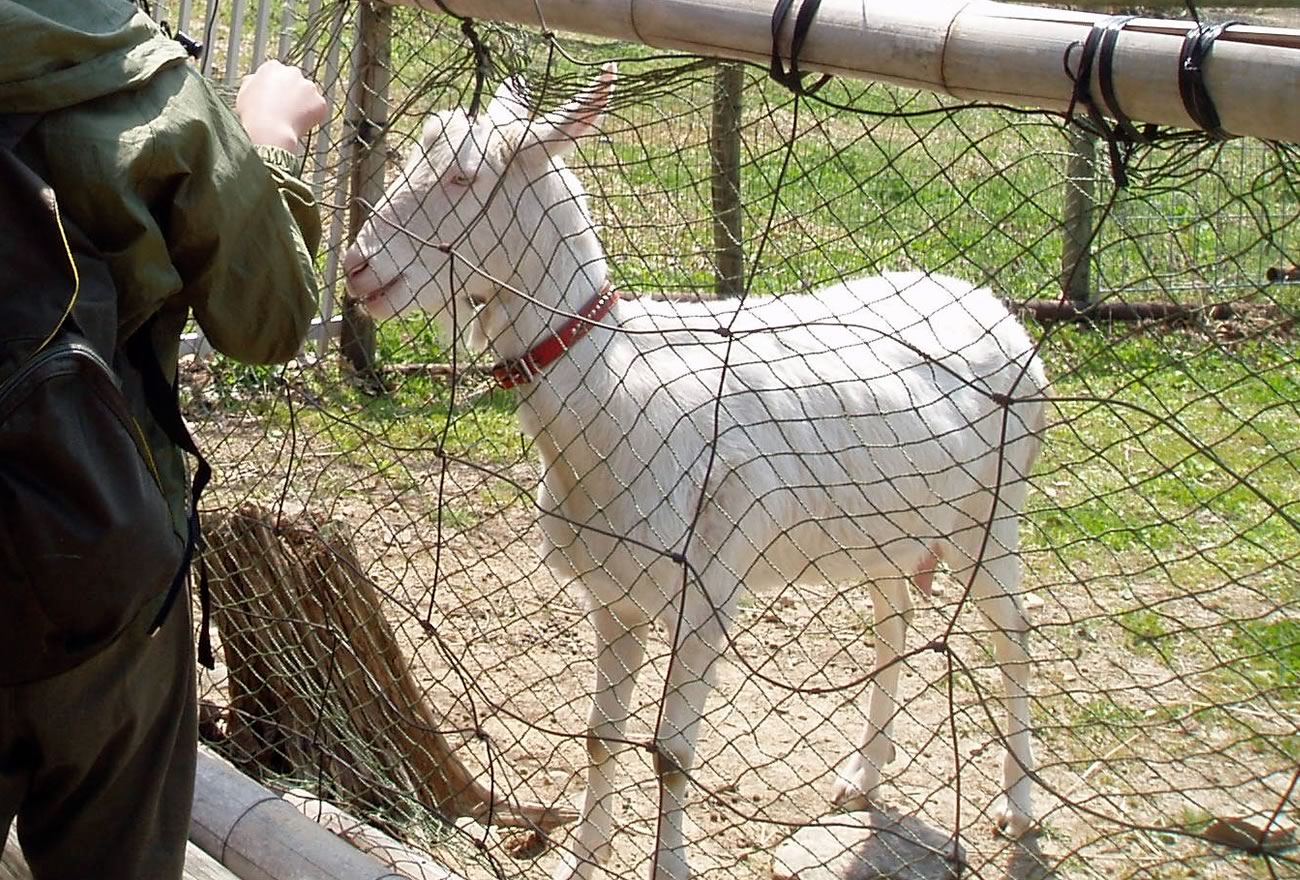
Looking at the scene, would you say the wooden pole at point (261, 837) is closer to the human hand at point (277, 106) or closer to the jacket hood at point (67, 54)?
the human hand at point (277, 106)

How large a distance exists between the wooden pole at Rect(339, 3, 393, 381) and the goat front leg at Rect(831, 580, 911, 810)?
165 centimetres

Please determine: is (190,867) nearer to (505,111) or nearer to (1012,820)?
(505,111)

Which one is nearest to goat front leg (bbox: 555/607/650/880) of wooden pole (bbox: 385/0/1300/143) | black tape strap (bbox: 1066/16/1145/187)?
wooden pole (bbox: 385/0/1300/143)

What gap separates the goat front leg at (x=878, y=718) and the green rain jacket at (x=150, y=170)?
2.37 meters

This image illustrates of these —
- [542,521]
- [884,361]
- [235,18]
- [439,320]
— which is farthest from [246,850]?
[235,18]

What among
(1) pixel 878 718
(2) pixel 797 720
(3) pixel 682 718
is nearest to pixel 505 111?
(3) pixel 682 718

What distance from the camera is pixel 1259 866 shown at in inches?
142

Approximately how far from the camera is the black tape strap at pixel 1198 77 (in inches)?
64.5

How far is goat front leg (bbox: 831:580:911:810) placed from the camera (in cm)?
410

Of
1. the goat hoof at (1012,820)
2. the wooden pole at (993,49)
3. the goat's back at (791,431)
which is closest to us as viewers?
the wooden pole at (993,49)

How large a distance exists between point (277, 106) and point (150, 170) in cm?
57

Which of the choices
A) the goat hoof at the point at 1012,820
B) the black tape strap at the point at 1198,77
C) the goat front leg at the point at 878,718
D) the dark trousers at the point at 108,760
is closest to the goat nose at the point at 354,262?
the dark trousers at the point at 108,760

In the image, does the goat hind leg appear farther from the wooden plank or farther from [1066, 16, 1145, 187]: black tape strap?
[1066, 16, 1145, 187]: black tape strap

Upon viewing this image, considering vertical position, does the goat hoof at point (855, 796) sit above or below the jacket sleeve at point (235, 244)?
above
